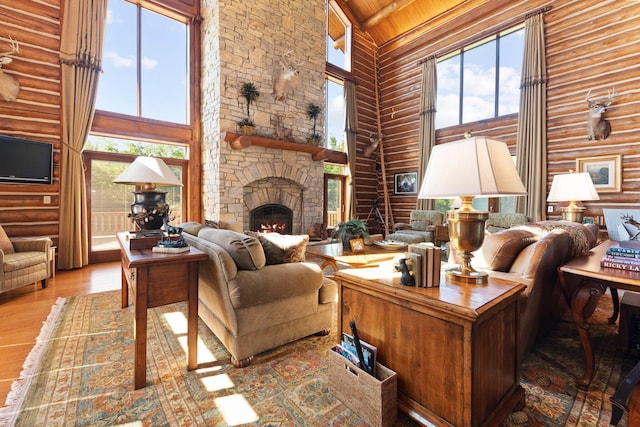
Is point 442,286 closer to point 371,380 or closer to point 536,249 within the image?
point 371,380

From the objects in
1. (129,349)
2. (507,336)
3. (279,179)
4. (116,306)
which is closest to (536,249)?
(507,336)

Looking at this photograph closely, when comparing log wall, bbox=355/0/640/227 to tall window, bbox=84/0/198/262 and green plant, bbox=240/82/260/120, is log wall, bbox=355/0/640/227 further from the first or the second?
tall window, bbox=84/0/198/262

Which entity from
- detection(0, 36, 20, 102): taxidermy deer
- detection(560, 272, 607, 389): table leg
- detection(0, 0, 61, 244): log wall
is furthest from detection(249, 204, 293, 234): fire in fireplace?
detection(560, 272, 607, 389): table leg

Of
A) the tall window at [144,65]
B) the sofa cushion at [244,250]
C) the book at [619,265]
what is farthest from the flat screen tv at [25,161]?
the book at [619,265]

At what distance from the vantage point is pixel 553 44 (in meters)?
5.29

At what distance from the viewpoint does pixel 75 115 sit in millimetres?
4359

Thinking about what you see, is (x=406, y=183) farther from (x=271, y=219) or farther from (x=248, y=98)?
(x=248, y=98)

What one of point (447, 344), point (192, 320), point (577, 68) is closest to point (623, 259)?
point (447, 344)

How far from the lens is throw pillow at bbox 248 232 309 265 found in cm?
225

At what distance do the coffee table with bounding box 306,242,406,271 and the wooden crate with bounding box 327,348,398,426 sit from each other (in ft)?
3.70

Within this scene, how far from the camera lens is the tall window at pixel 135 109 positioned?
Result: 482cm

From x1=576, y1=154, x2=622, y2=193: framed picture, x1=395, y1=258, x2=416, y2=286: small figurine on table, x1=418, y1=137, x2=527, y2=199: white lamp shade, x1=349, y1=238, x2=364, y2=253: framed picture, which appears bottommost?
x1=349, y1=238, x2=364, y2=253: framed picture

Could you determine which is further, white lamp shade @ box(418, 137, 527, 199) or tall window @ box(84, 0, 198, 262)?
tall window @ box(84, 0, 198, 262)

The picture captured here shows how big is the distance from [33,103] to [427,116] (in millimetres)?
7650
